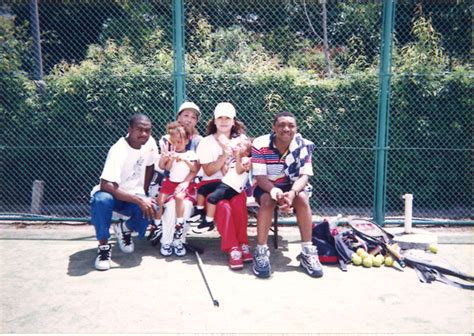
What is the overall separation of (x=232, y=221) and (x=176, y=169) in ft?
2.62

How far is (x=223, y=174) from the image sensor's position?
472 cm

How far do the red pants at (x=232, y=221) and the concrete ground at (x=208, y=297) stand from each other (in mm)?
252

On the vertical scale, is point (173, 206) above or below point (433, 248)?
above

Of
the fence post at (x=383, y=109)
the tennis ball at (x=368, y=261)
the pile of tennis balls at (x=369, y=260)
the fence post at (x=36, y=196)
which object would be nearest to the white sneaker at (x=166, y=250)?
the pile of tennis balls at (x=369, y=260)

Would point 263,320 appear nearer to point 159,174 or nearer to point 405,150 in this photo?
point 159,174

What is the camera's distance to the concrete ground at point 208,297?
3266mm

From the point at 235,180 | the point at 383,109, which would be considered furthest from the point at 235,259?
the point at 383,109

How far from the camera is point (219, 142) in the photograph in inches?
184

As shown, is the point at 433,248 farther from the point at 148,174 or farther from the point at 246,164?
the point at 148,174

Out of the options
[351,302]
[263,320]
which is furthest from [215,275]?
[351,302]

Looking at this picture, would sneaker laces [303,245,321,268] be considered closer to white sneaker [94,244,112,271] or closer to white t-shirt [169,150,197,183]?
white t-shirt [169,150,197,183]

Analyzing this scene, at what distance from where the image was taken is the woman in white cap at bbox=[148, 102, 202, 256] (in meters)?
4.61

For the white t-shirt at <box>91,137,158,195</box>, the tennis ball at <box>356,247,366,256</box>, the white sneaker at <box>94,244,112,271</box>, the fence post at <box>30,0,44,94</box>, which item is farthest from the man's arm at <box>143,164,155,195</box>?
the fence post at <box>30,0,44,94</box>

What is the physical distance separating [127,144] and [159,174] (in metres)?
0.53
